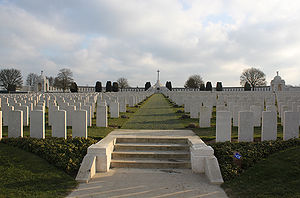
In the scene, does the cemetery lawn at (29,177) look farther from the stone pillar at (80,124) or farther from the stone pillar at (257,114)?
the stone pillar at (257,114)

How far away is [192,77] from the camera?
258 ft

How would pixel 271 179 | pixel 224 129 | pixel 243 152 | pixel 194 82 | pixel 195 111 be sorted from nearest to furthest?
pixel 271 179 → pixel 243 152 → pixel 224 129 → pixel 195 111 → pixel 194 82

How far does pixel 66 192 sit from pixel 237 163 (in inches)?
140

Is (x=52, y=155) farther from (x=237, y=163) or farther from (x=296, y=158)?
(x=296, y=158)

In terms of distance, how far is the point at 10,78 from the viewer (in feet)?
193

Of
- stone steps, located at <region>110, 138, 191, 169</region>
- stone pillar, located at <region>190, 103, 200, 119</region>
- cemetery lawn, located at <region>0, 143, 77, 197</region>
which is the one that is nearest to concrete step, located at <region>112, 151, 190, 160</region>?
stone steps, located at <region>110, 138, 191, 169</region>

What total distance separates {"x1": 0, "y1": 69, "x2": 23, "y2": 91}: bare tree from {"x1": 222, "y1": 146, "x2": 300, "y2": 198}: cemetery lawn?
61.2 m

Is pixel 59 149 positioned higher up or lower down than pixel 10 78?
lower down

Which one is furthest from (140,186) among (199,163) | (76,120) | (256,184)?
(76,120)

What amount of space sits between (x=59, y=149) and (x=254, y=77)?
6358 cm

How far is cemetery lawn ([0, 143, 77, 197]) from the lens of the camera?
4387 mm

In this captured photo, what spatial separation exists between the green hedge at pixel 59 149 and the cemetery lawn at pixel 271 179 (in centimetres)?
322

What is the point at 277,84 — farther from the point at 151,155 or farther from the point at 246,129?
the point at 151,155

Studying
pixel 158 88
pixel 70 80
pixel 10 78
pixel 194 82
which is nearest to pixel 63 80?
pixel 70 80
